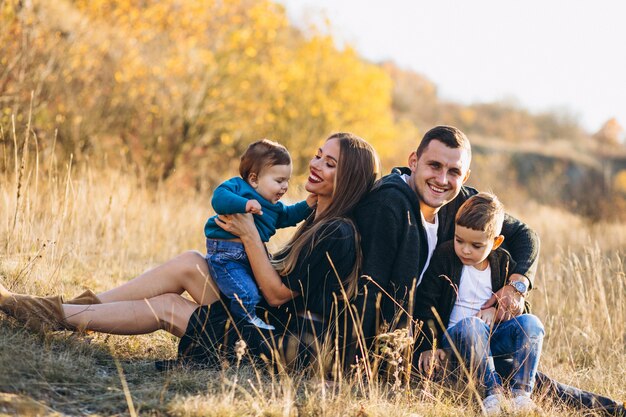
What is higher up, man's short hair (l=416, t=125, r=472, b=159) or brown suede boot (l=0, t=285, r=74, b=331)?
man's short hair (l=416, t=125, r=472, b=159)

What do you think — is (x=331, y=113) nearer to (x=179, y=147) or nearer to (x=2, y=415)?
(x=179, y=147)

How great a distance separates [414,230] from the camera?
3.92m

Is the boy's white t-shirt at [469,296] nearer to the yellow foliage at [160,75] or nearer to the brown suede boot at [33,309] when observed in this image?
the brown suede boot at [33,309]

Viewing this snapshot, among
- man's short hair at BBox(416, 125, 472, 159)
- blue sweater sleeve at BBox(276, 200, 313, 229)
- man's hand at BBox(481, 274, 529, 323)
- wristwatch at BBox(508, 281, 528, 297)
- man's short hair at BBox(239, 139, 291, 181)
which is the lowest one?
man's hand at BBox(481, 274, 529, 323)

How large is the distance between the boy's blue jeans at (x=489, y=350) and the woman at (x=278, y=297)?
658 mm

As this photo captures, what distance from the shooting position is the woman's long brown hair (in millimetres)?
3881

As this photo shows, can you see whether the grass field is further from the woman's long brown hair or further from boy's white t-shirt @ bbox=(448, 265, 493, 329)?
the woman's long brown hair

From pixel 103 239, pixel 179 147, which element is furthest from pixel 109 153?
pixel 103 239

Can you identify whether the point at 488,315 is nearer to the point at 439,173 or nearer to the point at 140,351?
the point at 439,173

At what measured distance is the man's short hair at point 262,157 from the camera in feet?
13.1

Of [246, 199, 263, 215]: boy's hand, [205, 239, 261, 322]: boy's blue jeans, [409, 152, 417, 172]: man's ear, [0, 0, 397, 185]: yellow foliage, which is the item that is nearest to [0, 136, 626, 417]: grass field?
[205, 239, 261, 322]: boy's blue jeans

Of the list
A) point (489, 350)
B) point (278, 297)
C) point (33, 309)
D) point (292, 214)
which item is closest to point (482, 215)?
point (489, 350)

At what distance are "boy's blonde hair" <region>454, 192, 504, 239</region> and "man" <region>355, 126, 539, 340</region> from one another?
0.14 metres

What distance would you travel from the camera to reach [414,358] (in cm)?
407
